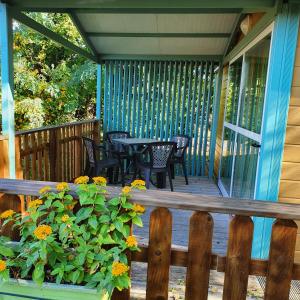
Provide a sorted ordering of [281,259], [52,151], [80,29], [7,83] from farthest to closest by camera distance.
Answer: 1. [80,29]
2. [52,151]
3. [7,83]
4. [281,259]

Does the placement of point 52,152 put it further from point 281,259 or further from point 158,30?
point 281,259

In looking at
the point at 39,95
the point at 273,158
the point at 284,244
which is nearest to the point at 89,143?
the point at 273,158

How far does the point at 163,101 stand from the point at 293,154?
3853mm

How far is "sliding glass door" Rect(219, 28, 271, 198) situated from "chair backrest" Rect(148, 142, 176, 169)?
89cm

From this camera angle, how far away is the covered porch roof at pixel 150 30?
10.8ft

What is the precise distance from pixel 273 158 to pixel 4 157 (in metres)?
2.34

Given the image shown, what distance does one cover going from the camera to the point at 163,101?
19.6 feet

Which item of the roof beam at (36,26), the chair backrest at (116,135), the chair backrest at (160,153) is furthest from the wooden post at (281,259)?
the chair backrest at (116,135)

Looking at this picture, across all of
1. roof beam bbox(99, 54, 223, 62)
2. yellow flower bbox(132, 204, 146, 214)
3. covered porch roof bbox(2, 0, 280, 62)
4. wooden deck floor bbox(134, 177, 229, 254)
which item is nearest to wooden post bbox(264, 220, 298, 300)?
yellow flower bbox(132, 204, 146, 214)

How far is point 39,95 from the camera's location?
366 inches

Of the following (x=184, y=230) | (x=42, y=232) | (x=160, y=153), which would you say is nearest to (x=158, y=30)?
(x=160, y=153)

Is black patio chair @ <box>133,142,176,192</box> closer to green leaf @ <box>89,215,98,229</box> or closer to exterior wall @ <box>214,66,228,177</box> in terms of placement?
exterior wall @ <box>214,66,228,177</box>

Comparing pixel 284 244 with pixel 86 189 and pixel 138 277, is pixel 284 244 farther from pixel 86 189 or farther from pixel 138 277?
pixel 138 277

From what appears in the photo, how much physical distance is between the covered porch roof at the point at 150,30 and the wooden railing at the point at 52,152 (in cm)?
114
